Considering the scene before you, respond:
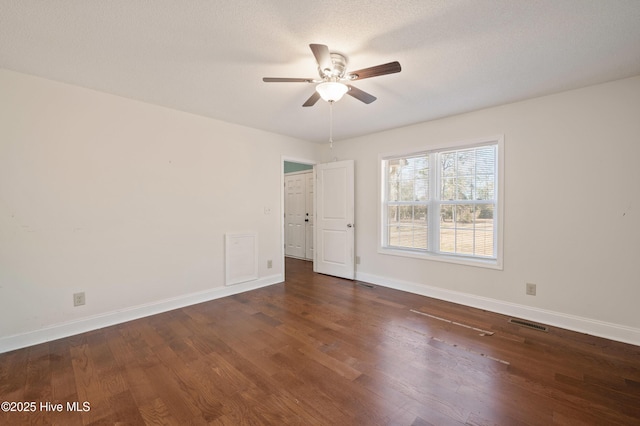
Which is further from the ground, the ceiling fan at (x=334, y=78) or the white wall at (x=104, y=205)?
the ceiling fan at (x=334, y=78)

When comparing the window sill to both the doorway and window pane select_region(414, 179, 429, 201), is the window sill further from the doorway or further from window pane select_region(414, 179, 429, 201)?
the doorway

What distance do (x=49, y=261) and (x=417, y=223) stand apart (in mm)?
4285

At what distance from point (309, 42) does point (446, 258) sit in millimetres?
3079

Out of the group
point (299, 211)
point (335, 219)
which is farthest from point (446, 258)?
point (299, 211)

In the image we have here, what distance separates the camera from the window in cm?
338

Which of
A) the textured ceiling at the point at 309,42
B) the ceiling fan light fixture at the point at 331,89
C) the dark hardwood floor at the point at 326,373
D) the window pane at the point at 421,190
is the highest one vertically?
the textured ceiling at the point at 309,42

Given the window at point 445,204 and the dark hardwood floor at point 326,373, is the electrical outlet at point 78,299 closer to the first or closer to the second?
the dark hardwood floor at point 326,373

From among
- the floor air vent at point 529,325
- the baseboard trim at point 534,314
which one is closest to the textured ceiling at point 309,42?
the baseboard trim at point 534,314

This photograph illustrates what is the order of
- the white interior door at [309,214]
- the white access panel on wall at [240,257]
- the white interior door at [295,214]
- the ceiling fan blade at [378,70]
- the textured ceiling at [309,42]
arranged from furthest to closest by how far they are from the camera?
the white interior door at [295,214] < the white interior door at [309,214] < the white access panel on wall at [240,257] < the ceiling fan blade at [378,70] < the textured ceiling at [309,42]

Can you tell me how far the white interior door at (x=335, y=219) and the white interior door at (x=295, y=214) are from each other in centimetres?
140

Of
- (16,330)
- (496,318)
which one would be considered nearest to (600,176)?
(496,318)

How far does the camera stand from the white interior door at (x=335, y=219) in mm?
4633

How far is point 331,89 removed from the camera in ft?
7.11

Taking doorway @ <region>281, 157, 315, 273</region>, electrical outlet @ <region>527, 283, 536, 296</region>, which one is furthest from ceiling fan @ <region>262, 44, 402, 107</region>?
doorway @ <region>281, 157, 315, 273</region>
